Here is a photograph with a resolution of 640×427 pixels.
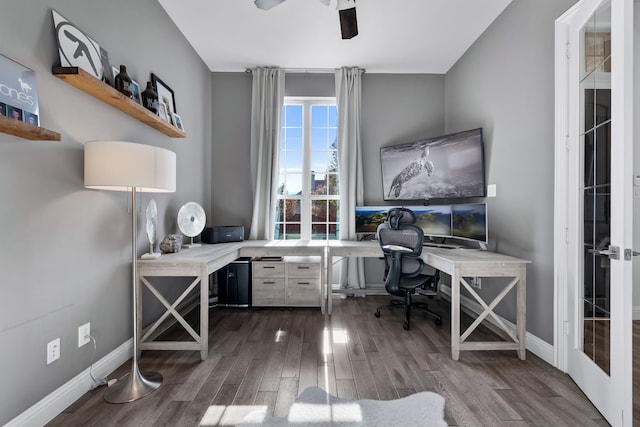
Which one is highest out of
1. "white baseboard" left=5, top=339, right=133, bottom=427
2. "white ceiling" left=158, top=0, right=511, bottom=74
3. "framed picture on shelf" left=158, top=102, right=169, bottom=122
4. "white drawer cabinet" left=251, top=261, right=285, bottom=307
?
"white ceiling" left=158, top=0, right=511, bottom=74

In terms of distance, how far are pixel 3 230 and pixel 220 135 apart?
271cm

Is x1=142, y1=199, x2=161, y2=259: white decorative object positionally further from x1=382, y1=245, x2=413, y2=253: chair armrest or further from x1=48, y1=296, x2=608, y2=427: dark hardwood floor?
x1=382, y1=245, x2=413, y2=253: chair armrest

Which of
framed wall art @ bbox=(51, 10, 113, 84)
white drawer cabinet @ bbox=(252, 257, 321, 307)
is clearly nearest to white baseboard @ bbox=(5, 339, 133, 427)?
white drawer cabinet @ bbox=(252, 257, 321, 307)

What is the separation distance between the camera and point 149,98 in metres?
2.27

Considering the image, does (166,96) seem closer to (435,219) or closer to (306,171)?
(306,171)

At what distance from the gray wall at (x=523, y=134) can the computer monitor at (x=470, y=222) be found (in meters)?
0.19

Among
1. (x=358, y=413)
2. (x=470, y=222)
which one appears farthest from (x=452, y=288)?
(x=358, y=413)

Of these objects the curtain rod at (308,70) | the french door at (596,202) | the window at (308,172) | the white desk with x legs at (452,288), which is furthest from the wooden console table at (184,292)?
the curtain rod at (308,70)

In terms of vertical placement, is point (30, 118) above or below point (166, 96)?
below

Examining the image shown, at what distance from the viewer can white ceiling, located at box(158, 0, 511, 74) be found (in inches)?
102

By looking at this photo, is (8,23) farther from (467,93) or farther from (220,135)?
(467,93)

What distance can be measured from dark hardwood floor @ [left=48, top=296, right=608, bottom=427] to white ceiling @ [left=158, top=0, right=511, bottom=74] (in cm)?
292

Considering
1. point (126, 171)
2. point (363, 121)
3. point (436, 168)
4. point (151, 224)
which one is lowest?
point (151, 224)

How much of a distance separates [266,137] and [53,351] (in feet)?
9.19
